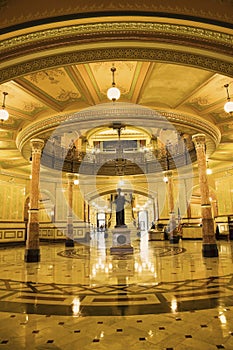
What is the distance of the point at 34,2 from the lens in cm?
379

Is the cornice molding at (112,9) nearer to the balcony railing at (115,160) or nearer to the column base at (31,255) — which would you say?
the column base at (31,255)

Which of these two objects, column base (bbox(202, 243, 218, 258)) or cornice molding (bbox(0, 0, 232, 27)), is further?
column base (bbox(202, 243, 218, 258))

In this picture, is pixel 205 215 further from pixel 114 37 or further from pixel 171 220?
pixel 114 37

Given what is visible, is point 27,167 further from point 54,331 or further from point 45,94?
point 54,331

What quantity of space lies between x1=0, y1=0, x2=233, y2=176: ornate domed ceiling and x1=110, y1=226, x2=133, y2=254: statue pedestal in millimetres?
5928

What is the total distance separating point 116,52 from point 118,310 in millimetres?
4442

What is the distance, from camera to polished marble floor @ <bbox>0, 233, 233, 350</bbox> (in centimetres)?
262

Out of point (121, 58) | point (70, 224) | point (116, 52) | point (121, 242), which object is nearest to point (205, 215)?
point (121, 242)

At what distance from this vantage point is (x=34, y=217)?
29.6 feet

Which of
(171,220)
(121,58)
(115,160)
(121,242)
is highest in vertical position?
(115,160)

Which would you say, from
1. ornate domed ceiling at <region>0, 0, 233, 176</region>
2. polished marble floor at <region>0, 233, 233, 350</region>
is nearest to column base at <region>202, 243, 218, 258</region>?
polished marble floor at <region>0, 233, 233, 350</region>

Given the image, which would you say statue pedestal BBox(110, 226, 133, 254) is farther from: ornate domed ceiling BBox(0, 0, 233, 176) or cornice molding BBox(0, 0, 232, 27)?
cornice molding BBox(0, 0, 232, 27)

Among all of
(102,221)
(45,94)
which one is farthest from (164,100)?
(102,221)

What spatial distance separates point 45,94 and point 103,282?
17.0 feet
